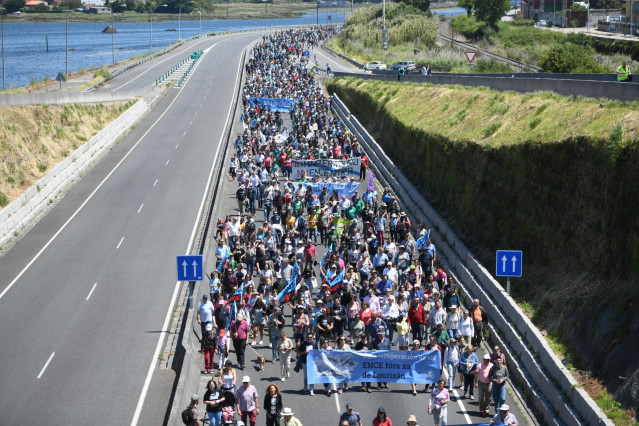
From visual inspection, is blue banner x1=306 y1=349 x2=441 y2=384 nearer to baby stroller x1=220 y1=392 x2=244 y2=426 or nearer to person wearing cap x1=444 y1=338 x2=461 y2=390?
person wearing cap x1=444 y1=338 x2=461 y2=390

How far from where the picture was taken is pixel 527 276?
24266 mm

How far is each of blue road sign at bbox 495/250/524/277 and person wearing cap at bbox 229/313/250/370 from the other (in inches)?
256

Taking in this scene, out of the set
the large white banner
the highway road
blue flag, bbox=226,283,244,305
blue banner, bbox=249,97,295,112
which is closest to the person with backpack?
the highway road

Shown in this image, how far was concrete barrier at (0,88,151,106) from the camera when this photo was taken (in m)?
51.6

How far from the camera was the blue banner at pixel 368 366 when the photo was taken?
18.8 m

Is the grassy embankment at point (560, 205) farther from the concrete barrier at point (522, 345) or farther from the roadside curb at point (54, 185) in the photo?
the roadside curb at point (54, 185)

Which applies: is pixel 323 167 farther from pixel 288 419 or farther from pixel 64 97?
pixel 64 97

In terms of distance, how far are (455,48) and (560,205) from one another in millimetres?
85212

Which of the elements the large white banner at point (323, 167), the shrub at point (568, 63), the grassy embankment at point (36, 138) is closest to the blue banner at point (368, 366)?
the large white banner at point (323, 167)

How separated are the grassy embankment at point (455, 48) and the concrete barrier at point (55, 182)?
3264 cm

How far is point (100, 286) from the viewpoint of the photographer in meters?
27.2

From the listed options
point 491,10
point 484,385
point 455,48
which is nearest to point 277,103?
point 484,385

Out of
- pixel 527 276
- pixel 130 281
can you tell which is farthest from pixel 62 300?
pixel 527 276

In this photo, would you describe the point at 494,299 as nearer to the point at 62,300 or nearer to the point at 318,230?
the point at 318,230
